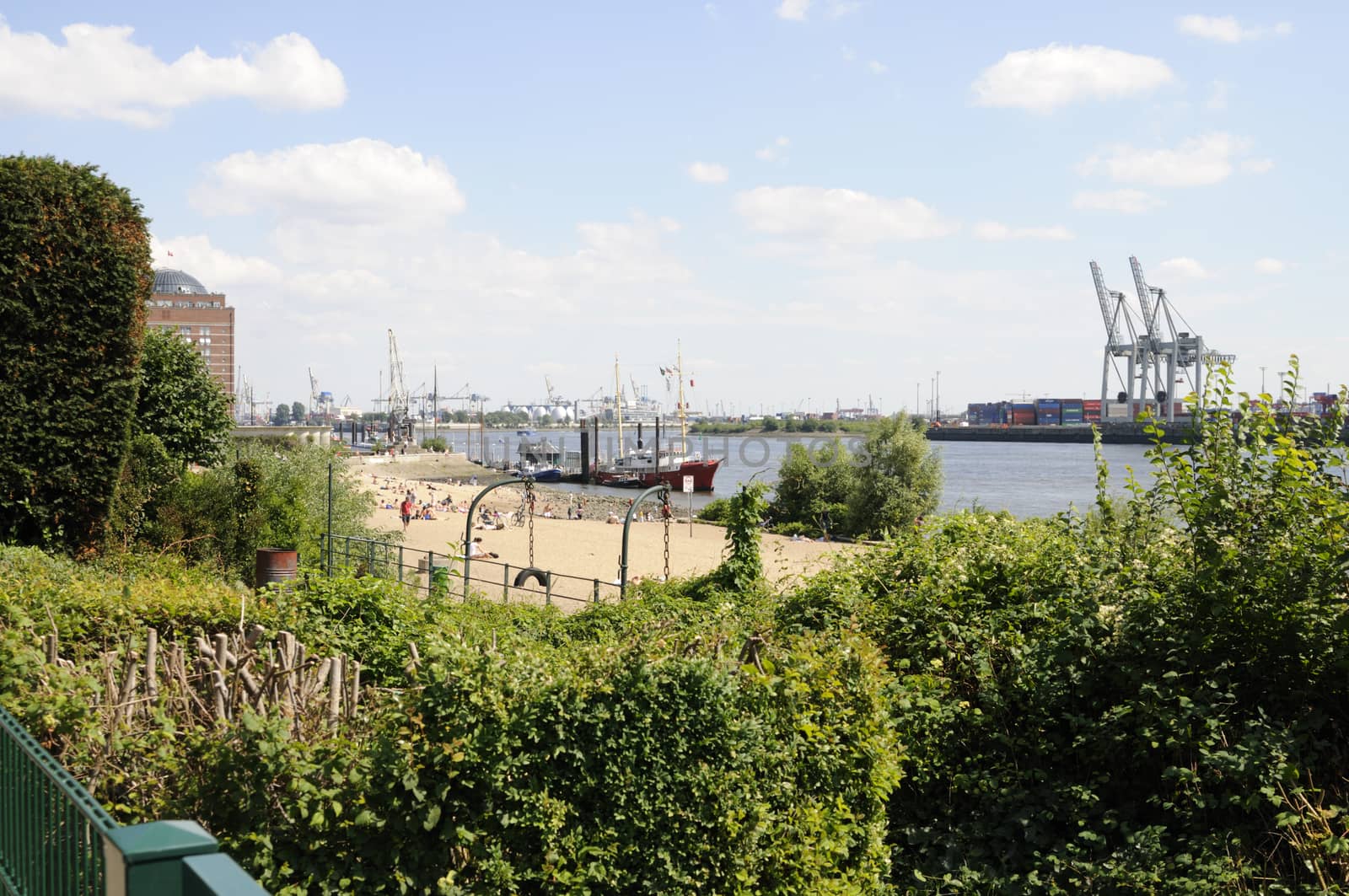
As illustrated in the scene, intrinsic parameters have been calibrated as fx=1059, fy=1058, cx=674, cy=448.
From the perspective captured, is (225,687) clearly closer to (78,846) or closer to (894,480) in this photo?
(78,846)

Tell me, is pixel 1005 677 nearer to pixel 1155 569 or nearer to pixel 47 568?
pixel 1155 569

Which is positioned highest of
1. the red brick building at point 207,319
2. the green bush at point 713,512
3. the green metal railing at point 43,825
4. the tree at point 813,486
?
the red brick building at point 207,319

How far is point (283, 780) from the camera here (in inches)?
213

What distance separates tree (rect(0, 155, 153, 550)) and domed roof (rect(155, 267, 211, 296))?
138m

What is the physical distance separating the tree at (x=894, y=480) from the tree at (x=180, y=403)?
26.8 m

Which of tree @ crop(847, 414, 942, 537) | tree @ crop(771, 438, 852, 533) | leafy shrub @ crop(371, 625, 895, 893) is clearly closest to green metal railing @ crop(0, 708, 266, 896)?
leafy shrub @ crop(371, 625, 895, 893)

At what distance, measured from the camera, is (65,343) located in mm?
16016

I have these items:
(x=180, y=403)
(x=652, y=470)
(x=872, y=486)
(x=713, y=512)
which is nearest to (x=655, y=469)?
(x=652, y=470)

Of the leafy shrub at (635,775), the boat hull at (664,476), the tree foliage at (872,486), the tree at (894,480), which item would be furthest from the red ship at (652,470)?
the leafy shrub at (635,775)

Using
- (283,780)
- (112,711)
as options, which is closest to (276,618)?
(112,711)

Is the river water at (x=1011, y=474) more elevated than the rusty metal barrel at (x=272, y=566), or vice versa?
the rusty metal barrel at (x=272, y=566)

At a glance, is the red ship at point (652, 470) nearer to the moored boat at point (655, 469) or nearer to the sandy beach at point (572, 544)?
the moored boat at point (655, 469)

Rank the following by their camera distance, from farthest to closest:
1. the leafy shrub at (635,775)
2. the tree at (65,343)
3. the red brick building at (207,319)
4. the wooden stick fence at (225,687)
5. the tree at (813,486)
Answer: the red brick building at (207,319) < the tree at (813,486) < the tree at (65,343) < the wooden stick fence at (225,687) < the leafy shrub at (635,775)

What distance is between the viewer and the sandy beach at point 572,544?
27.7 meters
